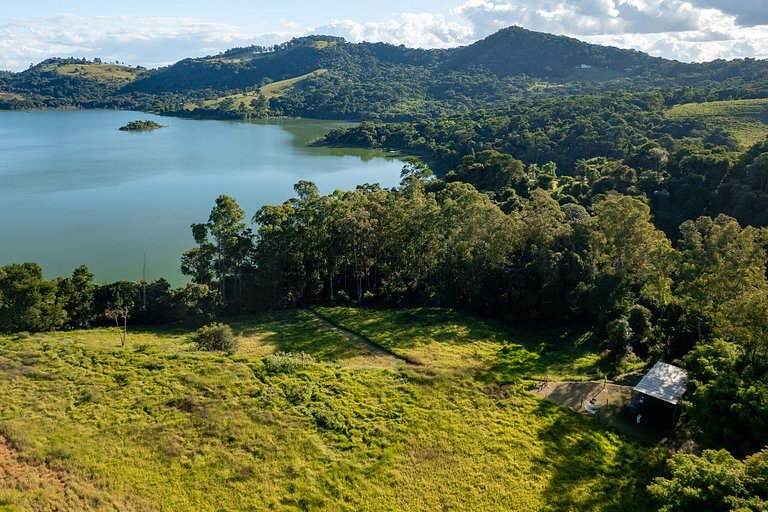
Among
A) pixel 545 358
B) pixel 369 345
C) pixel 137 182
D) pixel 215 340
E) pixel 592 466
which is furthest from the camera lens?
pixel 137 182

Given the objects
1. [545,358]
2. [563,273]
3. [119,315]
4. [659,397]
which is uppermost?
[563,273]

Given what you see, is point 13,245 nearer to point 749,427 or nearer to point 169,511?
point 169,511

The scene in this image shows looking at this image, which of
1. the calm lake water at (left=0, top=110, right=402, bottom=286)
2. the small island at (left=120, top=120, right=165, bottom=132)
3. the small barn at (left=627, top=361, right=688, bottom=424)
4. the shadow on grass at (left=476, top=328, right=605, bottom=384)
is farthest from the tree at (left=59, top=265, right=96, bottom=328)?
the small island at (left=120, top=120, right=165, bottom=132)

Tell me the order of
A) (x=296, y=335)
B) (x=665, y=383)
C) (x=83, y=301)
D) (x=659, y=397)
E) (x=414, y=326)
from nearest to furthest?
(x=659, y=397)
(x=665, y=383)
(x=296, y=335)
(x=414, y=326)
(x=83, y=301)

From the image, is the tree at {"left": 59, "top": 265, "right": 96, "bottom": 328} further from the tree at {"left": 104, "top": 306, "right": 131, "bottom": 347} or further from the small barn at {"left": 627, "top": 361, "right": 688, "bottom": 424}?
the small barn at {"left": 627, "top": 361, "right": 688, "bottom": 424}

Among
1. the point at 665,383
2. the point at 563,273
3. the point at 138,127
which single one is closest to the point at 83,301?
the point at 563,273

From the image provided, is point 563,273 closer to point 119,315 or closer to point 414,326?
point 414,326

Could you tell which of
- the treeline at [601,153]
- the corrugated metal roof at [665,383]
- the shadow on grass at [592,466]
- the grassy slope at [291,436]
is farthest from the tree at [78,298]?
the treeline at [601,153]
